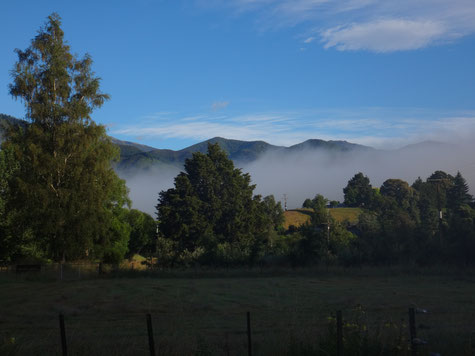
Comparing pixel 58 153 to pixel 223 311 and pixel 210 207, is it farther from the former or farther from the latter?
pixel 210 207

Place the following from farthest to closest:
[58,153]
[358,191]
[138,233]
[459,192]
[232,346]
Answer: [358,191]
[459,192]
[138,233]
[58,153]
[232,346]

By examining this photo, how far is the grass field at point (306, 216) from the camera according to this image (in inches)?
3875

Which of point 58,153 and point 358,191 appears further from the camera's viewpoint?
point 358,191

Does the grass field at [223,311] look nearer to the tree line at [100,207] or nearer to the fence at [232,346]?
the fence at [232,346]

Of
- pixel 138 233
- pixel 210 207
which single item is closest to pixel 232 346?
Answer: pixel 210 207

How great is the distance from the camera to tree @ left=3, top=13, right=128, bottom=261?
30016 millimetres

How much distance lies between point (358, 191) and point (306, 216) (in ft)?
77.9

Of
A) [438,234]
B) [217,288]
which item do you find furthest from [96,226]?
[438,234]

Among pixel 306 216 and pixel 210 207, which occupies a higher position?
pixel 210 207

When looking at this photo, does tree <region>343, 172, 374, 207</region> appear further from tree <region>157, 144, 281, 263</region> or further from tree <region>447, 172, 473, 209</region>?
tree <region>157, 144, 281, 263</region>

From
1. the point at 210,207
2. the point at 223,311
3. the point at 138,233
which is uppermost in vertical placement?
the point at 210,207

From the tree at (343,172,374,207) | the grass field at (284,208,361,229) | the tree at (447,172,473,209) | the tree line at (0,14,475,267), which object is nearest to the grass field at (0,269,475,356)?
the tree line at (0,14,475,267)

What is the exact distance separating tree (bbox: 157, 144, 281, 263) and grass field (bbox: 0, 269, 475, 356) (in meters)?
20.2

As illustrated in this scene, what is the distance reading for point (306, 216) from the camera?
104438mm
